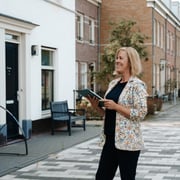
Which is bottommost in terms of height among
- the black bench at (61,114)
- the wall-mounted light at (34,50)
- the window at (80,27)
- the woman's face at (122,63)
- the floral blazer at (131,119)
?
the black bench at (61,114)

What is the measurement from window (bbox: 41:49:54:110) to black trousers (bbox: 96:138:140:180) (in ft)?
32.8

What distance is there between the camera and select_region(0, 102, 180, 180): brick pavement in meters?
8.52

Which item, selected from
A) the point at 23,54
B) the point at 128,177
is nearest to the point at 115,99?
the point at 128,177

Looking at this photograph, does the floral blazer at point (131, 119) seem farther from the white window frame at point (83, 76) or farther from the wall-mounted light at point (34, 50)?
the white window frame at point (83, 76)

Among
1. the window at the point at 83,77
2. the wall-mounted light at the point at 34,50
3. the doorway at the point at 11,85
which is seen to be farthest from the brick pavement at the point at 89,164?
the window at the point at 83,77

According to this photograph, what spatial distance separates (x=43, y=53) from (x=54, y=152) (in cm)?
483

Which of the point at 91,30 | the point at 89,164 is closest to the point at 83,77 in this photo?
the point at 91,30

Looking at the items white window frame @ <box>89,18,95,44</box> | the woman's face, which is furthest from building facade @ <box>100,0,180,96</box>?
the woman's face

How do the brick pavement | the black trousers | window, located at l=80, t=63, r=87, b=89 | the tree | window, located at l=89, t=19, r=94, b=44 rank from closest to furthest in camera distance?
1. the black trousers
2. the brick pavement
3. the tree
4. window, located at l=80, t=63, r=87, b=89
5. window, located at l=89, t=19, r=94, b=44

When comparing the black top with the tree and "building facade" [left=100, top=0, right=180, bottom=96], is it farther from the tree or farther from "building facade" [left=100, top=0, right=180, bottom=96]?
"building facade" [left=100, top=0, right=180, bottom=96]

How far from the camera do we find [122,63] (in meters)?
5.19

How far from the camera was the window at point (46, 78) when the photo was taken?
15289 mm

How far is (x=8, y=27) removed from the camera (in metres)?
12.4

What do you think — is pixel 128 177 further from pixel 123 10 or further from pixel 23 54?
pixel 123 10
